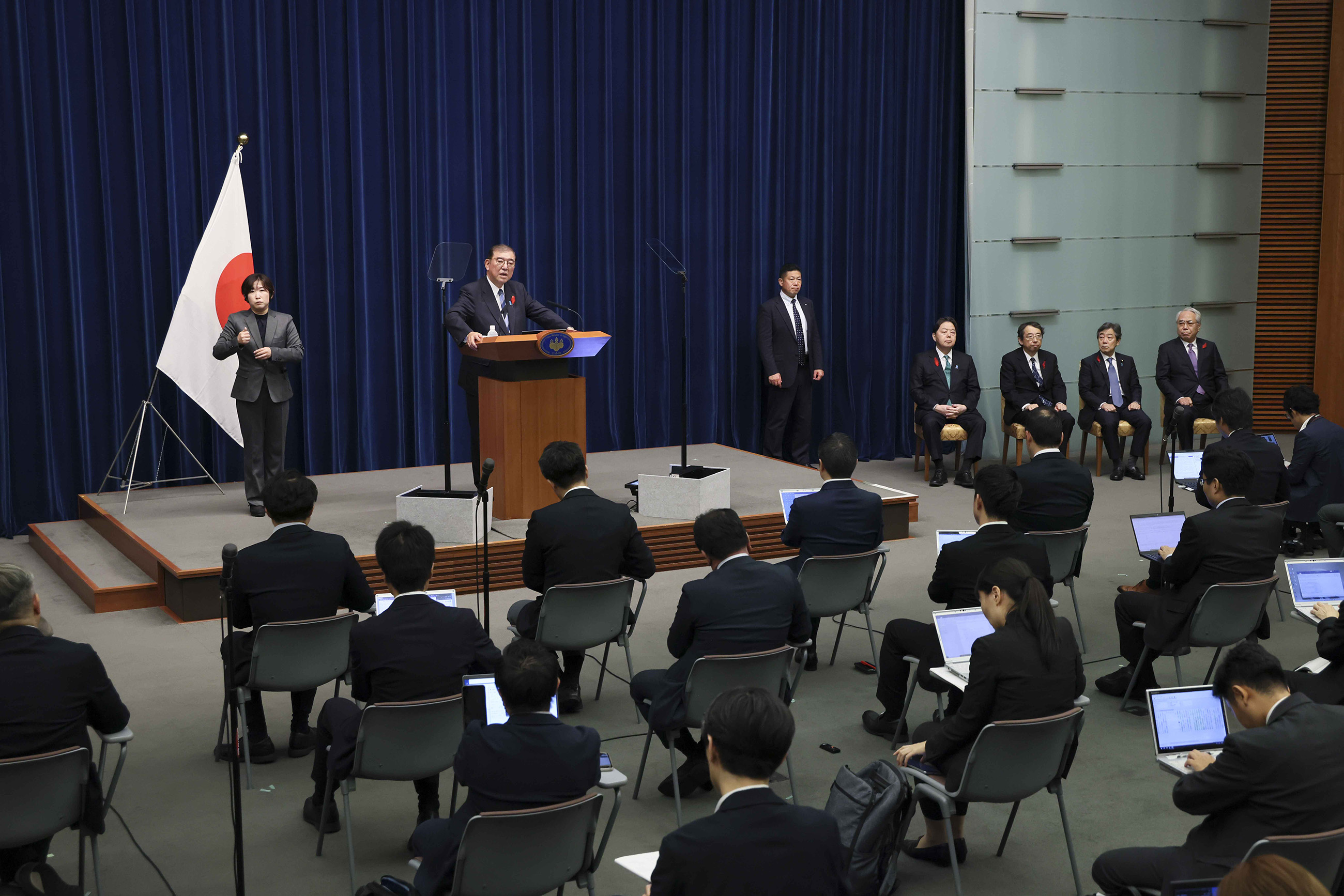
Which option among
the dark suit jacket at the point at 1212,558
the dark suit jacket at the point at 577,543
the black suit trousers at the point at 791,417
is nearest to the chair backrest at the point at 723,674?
the dark suit jacket at the point at 577,543

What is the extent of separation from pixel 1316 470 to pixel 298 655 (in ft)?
17.9

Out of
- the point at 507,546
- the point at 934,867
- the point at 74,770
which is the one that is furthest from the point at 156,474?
the point at 934,867

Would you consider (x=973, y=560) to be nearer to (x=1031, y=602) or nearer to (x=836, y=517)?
(x=836, y=517)

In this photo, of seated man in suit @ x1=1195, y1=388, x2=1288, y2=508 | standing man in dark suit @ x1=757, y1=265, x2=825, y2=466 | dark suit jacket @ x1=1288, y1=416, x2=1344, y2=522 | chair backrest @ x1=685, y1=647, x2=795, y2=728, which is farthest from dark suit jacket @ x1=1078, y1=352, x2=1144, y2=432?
chair backrest @ x1=685, y1=647, x2=795, y2=728

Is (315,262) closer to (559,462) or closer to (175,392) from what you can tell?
(175,392)

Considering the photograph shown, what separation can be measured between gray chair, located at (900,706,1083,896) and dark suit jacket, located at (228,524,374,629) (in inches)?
82.3

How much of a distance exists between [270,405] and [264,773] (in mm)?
3365

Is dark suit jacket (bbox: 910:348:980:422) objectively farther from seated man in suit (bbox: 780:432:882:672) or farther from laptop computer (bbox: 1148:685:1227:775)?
laptop computer (bbox: 1148:685:1227:775)

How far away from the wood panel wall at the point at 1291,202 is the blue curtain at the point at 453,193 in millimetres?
2977

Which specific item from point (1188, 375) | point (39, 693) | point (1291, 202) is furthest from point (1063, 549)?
point (1291, 202)

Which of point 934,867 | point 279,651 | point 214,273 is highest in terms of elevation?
point 214,273

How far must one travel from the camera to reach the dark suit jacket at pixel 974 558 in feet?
15.6

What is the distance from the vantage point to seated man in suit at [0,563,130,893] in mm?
3387

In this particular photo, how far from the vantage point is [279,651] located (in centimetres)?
446
